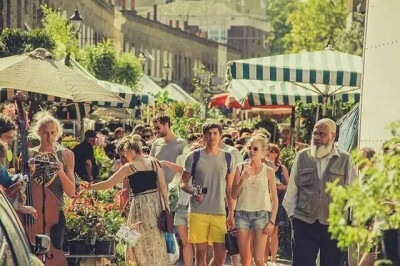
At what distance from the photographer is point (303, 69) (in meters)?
21.3

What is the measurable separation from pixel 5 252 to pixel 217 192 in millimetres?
8708

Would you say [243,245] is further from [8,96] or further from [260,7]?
[260,7]

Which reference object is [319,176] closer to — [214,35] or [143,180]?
[143,180]

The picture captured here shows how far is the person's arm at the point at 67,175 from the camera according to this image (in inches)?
559

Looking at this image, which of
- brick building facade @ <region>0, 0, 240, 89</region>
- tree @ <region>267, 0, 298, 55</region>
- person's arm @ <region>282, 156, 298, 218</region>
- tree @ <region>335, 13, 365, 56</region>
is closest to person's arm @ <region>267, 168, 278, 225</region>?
person's arm @ <region>282, 156, 298, 218</region>

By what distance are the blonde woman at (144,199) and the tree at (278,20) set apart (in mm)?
129899

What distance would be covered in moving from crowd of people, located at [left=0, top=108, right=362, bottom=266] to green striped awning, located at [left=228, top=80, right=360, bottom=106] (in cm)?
970

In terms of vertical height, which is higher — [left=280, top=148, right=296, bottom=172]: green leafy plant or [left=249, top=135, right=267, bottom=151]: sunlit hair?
[left=249, top=135, right=267, bottom=151]: sunlit hair

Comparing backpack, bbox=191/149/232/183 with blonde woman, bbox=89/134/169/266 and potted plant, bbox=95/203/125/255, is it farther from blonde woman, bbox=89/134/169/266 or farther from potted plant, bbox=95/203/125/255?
potted plant, bbox=95/203/125/255

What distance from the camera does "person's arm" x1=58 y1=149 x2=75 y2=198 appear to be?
14.2 m

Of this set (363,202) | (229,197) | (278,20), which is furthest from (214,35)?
(363,202)

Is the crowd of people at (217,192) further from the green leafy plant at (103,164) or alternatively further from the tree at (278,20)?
the tree at (278,20)

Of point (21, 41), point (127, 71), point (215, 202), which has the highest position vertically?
point (21, 41)

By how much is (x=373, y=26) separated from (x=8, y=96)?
8.47 metres
